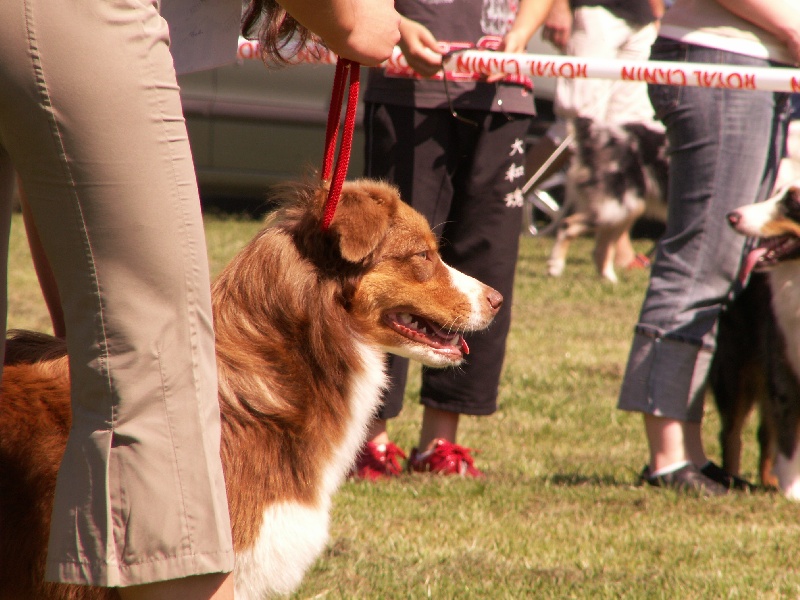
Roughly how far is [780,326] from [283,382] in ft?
7.91

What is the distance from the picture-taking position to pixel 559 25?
7.95 metres

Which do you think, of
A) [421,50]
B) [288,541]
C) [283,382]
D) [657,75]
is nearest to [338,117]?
[283,382]

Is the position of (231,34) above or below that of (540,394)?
above

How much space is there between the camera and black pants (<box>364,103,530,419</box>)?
3895 millimetres

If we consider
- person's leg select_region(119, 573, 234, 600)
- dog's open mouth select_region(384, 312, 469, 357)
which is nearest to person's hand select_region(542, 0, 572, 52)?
dog's open mouth select_region(384, 312, 469, 357)

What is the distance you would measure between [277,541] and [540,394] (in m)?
3.43

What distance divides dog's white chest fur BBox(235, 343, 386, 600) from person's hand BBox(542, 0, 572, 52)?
6017 millimetres

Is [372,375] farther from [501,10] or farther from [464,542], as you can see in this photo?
[501,10]

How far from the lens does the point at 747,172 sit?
3742 mm

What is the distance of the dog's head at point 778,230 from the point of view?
3895 mm

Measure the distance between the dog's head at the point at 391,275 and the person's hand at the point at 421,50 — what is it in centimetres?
89

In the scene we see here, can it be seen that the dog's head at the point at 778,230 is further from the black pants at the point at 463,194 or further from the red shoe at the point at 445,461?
the red shoe at the point at 445,461

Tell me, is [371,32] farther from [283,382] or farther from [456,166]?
[456,166]

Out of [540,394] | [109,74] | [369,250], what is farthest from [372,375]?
[540,394]
